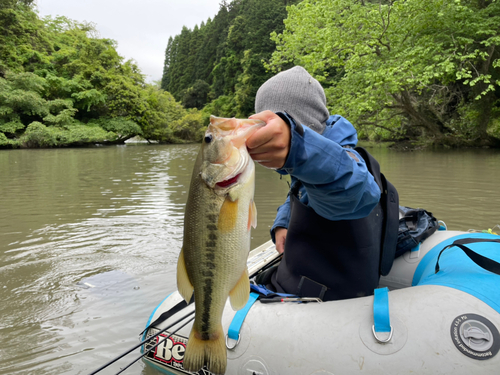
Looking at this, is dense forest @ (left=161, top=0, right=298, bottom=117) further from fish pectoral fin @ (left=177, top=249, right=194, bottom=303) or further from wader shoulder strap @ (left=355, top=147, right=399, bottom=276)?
fish pectoral fin @ (left=177, top=249, right=194, bottom=303)

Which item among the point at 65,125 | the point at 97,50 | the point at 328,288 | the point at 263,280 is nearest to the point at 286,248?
the point at 328,288

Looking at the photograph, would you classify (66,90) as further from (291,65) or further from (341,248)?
(341,248)

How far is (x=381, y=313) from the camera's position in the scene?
1723 millimetres

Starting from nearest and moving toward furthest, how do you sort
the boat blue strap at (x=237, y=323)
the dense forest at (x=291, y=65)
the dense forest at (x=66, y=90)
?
the boat blue strap at (x=237, y=323), the dense forest at (x=291, y=65), the dense forest at (x=66, y=90)

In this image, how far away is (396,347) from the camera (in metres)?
1.67

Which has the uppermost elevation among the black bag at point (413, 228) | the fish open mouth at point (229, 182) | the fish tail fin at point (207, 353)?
the fish open mouth at point (229, 182)

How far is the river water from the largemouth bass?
1721 millimetres

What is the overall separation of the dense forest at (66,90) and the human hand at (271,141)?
31801 millimetres

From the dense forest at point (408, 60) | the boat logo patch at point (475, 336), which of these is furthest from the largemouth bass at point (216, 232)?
the dense forest at point (408, 60)

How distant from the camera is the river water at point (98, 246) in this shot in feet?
10.8

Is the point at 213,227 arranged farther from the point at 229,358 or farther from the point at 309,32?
the point at 309,32

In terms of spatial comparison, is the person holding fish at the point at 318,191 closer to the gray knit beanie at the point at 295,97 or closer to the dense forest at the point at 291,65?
the gray knit beanie at the point at 295,97

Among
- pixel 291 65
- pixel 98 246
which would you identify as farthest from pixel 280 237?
pixel 291 65

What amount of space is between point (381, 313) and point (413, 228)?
1350mm
